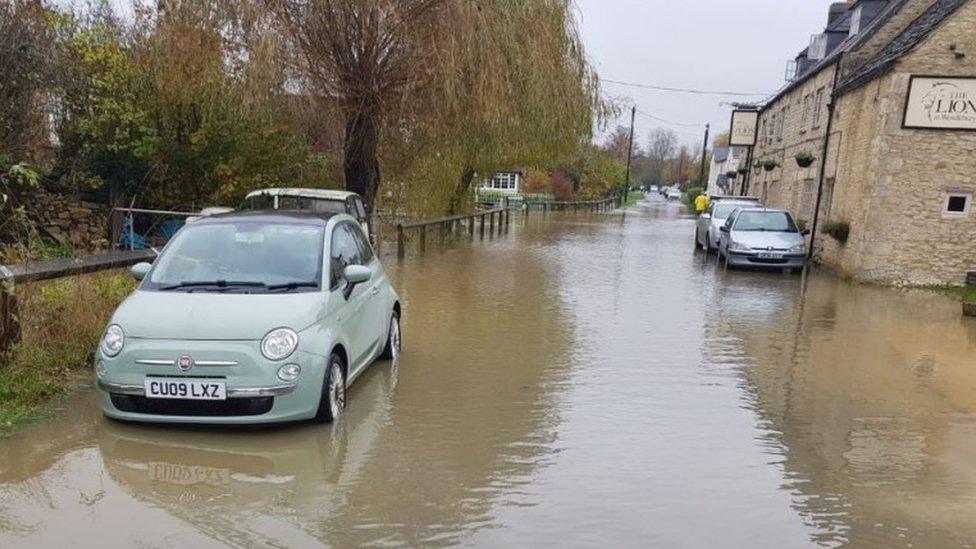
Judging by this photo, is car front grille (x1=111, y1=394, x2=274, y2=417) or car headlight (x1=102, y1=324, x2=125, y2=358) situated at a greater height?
car headlight (x1=102, y1=324, x2=125, y2=358)

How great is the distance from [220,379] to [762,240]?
14339 mm

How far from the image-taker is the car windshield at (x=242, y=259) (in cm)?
572

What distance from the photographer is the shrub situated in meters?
15.8

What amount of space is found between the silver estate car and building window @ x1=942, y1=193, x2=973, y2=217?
9.66 feet

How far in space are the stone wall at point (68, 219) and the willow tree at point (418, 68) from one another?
4919 millimetres

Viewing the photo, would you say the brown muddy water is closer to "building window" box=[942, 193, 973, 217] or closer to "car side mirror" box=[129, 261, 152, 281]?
"car side mirror" box=[129, 261, 152, 281]

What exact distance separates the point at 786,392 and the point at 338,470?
4521 mm

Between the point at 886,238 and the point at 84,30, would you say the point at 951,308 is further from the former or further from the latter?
the point at 84,30

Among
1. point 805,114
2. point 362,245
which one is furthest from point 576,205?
point 362,245

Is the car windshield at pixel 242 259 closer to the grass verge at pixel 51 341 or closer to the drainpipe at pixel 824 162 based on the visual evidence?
the grass verge at pixel 51 341

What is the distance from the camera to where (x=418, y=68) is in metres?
12.4

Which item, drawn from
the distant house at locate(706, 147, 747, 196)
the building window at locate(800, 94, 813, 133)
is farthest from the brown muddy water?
the distant house at locate(706, 147, 747, 196)

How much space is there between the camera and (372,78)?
1262cm

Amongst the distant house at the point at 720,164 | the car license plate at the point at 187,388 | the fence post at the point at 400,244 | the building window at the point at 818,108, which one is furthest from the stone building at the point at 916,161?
the distant house at the point at 720,164
